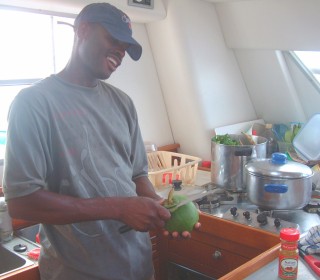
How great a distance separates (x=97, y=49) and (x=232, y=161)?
97 centimetres

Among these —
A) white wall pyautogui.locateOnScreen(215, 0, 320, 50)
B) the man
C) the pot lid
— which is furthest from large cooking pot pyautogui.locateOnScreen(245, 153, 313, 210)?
white wall pyautogui.locateOnScreen(215, 0, 320, 50)

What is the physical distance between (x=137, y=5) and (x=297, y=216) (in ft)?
4.29

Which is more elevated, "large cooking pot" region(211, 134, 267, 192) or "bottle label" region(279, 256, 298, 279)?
"large cooking pot" region(211, 134, 267, 192)

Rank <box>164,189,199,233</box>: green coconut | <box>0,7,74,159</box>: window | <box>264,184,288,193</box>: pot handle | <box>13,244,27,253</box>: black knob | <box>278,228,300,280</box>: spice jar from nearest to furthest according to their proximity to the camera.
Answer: <box>278,228,300,280</box>: spice jar < <box>164,189,199,233</box>: green coconut < <box>13,244,27,253</box>: black knob < <box>264,184,288,193</box>: pot handle < <box>0,7,74,159</box>: window

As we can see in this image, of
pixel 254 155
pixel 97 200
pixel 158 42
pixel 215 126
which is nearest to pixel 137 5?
pixel 158 42

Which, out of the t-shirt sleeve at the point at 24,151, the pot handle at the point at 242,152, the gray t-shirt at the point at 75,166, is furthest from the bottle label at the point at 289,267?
the pot handle at the point at 242,152

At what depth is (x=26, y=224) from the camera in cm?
168

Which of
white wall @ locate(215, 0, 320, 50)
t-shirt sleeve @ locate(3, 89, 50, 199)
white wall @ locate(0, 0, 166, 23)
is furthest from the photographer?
white wall @ locate(215, 0, 320, 50)

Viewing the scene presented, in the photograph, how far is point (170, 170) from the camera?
2.01 meters

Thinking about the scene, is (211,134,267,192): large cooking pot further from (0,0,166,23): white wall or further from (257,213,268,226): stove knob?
(0,0,166,23): white wall

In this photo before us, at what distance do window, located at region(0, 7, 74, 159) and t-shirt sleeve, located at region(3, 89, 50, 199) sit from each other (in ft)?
3.17

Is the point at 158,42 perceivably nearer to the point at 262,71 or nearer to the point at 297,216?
the point at 262,71

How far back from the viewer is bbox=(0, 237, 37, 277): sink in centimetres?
142

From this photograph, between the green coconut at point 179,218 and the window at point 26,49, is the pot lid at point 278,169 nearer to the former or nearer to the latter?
the green coconut at point 179,218
